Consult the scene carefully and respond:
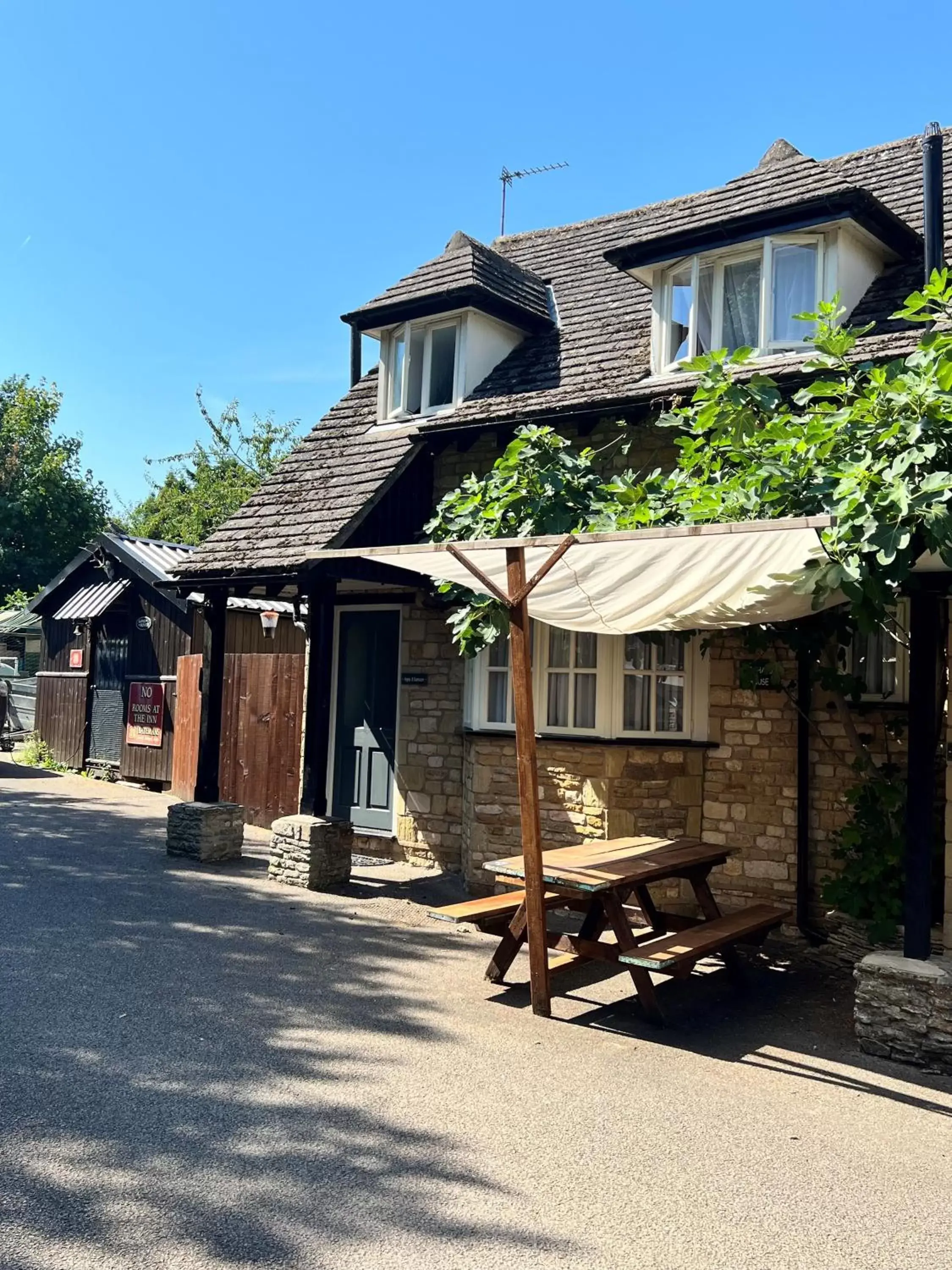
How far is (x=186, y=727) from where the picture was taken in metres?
Answer: 15.5

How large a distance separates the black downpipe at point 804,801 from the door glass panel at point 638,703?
133cm

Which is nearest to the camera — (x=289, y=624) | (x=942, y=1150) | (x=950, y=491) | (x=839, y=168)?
(x=942, y=1150)

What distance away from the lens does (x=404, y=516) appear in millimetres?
10289

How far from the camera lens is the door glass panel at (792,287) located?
9.03m

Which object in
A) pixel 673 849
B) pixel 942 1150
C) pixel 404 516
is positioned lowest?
pixel 942 1150

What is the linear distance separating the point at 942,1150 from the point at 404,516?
7235mm

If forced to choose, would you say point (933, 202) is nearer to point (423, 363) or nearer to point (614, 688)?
point (614, 688)

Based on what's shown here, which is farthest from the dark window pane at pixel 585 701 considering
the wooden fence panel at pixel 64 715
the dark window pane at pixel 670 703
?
the wooden fence panel at pixel 64 715

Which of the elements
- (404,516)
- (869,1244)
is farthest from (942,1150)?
(404,516)

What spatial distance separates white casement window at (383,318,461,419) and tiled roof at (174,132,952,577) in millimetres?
445

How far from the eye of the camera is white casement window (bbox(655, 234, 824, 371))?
9.02 m

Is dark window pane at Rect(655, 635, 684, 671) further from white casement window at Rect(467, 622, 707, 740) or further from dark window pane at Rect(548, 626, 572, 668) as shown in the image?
dark window pane at Rect(548, 626, 572, 668)

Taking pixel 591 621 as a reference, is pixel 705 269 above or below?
above

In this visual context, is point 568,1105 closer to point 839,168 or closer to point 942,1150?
point 942,1150
